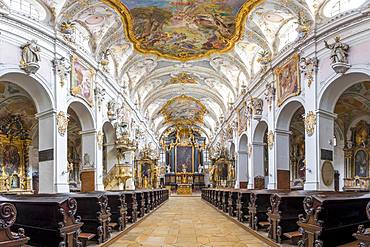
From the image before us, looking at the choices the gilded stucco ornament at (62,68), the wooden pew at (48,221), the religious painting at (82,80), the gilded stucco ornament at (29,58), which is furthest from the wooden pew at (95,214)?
the religious painting at (82,80)

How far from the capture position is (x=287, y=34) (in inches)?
719

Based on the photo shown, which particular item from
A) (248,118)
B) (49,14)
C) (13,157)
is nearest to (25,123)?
(13,157)

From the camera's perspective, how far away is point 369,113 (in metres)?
20.9

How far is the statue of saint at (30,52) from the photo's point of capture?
1266cm

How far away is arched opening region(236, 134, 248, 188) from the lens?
26719 mm

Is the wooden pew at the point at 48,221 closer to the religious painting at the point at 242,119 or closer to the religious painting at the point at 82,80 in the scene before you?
the religious painting at the point at 82,80

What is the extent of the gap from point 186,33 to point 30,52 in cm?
1007

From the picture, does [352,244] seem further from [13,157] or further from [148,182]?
[148,182]

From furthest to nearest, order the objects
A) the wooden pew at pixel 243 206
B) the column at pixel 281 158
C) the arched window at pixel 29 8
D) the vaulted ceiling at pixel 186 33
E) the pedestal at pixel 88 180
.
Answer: the column at pixel 281 158, the pedestal at pixel 88 180, the vaulted ceiling at pixel 186 33, the arched window at pixel 29 8, the wooden pew at pixel 243 206


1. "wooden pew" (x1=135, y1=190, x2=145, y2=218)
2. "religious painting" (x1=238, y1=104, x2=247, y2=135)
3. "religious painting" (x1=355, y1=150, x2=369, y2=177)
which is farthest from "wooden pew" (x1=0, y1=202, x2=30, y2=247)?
"religious painting" (x1=238, y1=104, x2=247, y2=135)

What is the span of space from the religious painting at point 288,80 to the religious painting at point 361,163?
6.71 metres

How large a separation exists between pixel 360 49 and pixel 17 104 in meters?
15.1

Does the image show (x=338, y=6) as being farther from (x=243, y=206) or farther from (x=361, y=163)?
(x=361, y=163)

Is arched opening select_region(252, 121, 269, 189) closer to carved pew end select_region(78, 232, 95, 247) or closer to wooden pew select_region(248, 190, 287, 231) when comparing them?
wooden pew select_region(248, 190, 287, 231)
